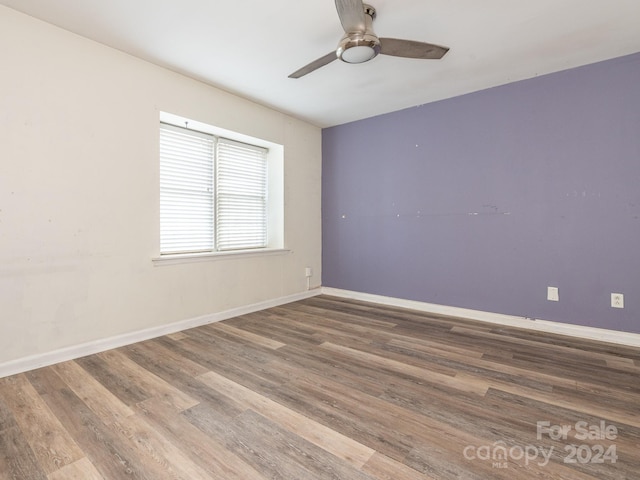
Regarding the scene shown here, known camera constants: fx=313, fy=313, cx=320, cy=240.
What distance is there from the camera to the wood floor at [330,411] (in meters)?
1.34

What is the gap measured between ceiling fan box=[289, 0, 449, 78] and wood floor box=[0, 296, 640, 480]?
2.17m

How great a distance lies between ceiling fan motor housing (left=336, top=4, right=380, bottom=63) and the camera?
194 centimetres

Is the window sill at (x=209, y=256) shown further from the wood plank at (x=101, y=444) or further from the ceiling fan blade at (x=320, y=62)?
the ceiling fan blade at (x=320, y=62)

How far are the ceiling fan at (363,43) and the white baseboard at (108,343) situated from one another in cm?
268

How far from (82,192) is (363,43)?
2.39m

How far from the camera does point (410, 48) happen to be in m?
2.14

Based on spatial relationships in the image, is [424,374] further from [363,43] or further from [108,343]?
[108,343]

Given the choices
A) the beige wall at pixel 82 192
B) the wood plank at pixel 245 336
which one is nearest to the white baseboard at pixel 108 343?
the beige wall at pixel 82 192

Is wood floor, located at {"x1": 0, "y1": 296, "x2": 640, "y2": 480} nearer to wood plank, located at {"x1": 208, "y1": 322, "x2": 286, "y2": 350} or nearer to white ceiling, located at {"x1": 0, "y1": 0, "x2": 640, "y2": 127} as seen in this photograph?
wood plank, located at {"x1": 208, "y1": 322, "x2": 286, "y2": 350}

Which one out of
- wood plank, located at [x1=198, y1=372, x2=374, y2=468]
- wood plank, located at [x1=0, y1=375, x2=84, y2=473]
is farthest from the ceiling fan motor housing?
wood plank, located at [x1=0, y1=375, x2=84, y2=473]

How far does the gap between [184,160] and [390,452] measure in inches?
128

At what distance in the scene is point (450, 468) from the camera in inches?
52.0

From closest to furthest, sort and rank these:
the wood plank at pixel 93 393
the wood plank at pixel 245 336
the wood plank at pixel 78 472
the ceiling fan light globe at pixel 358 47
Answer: the wood plank at pixel 78 472 → the wood plank at pixel 93 393 → the ceiling fan light globe at pixel 358 47 → the wood plank at pixel 245 336

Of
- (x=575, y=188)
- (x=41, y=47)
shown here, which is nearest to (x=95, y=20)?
(x=41, y=47)
